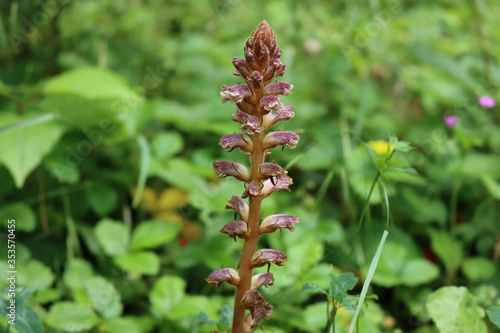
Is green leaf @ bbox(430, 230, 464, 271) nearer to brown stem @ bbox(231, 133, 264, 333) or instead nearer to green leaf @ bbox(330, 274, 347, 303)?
green leaf @ bbox(330, 274, 347, 303)

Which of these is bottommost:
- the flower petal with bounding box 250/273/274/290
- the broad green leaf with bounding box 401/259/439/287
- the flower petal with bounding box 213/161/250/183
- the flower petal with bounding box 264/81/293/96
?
the broad green leaf with bounding box 401/259/439/287

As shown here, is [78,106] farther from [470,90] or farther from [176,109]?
[470,90]

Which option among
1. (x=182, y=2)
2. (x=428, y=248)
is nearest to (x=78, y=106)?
(x=428, y=248)

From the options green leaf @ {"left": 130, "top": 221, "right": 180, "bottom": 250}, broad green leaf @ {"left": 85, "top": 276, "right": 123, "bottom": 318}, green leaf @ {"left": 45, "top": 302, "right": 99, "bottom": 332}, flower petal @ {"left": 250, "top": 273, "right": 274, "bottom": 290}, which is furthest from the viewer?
green leaf @ {"left": 130, "top": 221, "right": 180, "bottom": 250}

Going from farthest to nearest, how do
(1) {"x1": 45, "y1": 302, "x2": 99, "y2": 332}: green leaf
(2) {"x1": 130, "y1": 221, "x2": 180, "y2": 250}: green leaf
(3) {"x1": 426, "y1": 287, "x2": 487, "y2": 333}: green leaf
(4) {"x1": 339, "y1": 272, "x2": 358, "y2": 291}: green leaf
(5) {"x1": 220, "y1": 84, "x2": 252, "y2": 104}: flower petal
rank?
1. (2) {"x1": 130, "y1": 221, "x2": 180, "y2": 250}: green leaf
2. (1) {"x1": 45, "y1": 302, "x2": 99, "y2": 332}: green leaf
3. (3) {"x1": 426, "y1": 287, "x2": 487, "y2": 333}: green leaf
4. (4) {"x1": 339, "y1": 272, "x2": 358, "y2": 291}: green leaf
5. (5) {"x1": 220, "y1": 84, "x2": 252, "y2": 104}: flower petal

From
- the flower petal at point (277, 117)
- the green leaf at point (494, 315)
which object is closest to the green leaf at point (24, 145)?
the flower petal at point (277, 117)

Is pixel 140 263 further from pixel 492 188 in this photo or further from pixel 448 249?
pixel 492 188

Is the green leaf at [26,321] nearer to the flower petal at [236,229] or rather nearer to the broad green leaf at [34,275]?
the broad green leaf at [34,275]

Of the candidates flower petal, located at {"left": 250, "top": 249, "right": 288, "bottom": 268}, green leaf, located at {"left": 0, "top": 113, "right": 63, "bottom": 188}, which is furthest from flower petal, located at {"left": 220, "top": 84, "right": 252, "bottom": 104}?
green leaf, located at {"left": 0, "top": 113, "right": 63, "bottom": 188}
